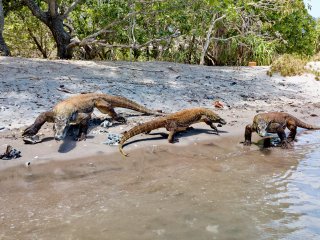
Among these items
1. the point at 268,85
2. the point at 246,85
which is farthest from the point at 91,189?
the point at 268,85

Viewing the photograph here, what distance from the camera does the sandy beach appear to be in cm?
540

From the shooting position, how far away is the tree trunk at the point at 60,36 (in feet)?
38.4

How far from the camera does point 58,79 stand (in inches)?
321

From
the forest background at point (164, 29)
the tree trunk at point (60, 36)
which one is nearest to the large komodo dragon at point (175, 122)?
the forest background at point (164, 29)

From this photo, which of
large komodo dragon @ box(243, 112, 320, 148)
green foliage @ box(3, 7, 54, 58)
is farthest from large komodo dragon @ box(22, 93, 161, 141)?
green foliage @ box(3, 7, 54, 58)

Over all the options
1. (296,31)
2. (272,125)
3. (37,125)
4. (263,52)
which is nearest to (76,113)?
(37,125)

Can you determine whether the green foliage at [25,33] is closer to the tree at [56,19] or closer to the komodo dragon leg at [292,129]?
the tree at [56,19]

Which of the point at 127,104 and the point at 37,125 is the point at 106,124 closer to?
the point at 127,104

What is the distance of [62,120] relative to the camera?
5281 millimetres

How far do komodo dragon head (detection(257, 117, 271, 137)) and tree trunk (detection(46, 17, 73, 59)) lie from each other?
9.21m

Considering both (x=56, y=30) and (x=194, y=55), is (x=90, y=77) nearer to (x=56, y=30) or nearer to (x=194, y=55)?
(x=56, y=30)

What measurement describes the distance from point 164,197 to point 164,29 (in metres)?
12.9

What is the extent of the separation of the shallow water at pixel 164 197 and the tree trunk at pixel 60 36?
871 centimetres

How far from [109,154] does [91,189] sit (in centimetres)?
124
